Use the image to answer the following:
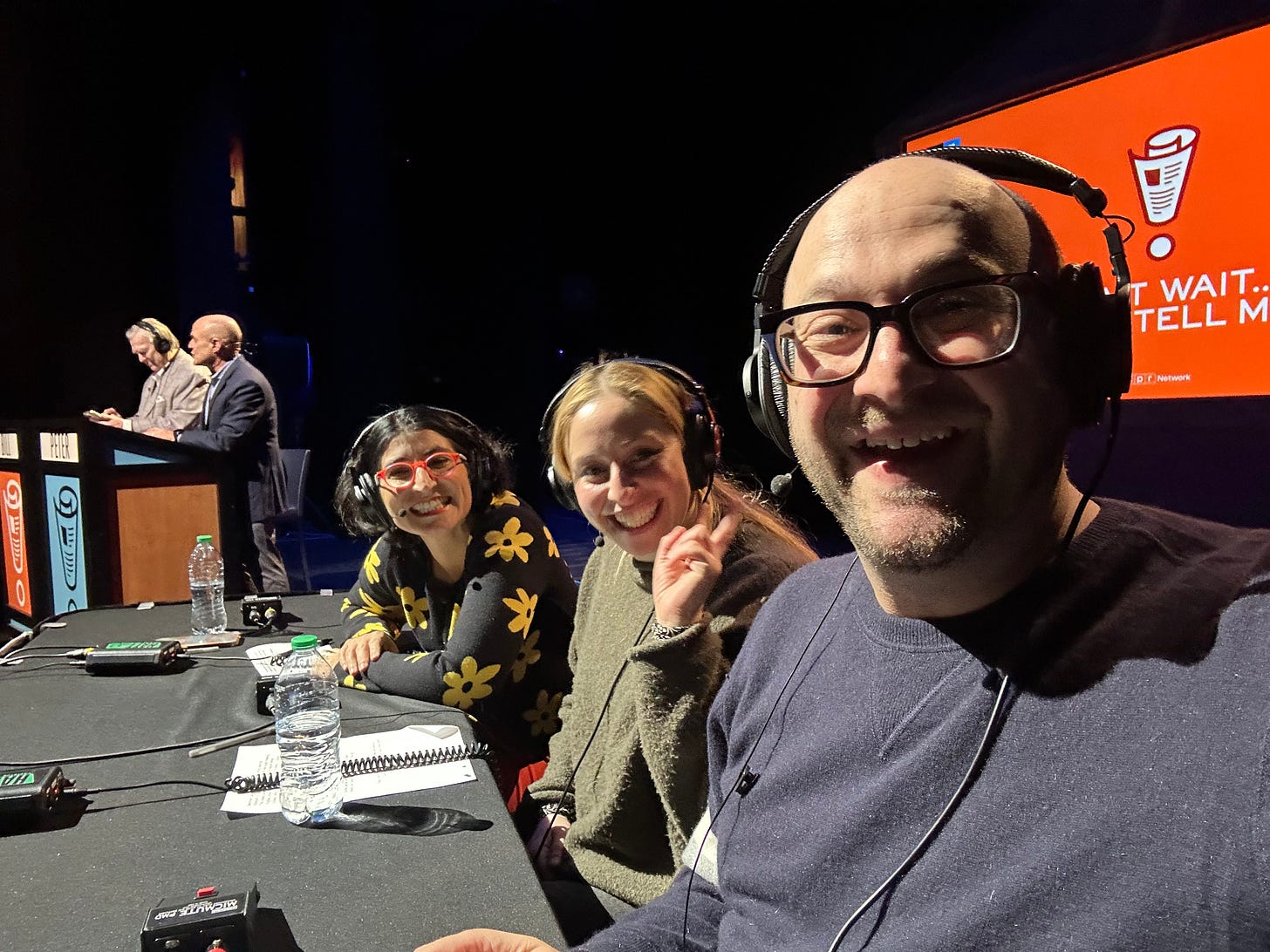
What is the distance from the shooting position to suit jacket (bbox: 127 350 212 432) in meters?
5.12

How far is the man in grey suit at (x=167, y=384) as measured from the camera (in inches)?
202

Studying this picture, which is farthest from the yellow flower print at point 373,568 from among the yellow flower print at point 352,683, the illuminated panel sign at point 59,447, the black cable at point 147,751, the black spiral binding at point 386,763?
the illuminated panel sign at point 59,447

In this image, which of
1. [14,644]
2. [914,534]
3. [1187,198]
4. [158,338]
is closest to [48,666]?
[14,644]

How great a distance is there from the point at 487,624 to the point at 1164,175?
9.12 ft

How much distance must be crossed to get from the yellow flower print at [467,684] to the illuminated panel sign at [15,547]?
3.60 m

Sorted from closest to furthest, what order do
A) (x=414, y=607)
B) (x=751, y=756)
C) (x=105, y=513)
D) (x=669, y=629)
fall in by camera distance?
(x=751, y=756) → (x=669, y=629) → (x=414, y=607) → (x=105, y=513)

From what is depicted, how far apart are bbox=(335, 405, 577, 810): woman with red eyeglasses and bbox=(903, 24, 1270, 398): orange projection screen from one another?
6.72 ft

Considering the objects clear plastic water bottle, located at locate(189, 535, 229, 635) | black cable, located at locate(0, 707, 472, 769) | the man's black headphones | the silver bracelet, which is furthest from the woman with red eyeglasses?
the man's black headphones

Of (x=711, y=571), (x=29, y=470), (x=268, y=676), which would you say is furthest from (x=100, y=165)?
(x=711, y=571)

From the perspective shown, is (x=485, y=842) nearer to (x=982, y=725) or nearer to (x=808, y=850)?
(x=808, y=850)

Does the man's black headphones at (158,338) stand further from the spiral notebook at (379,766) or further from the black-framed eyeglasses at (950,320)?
the black-framed eyeglasses at (950,320)

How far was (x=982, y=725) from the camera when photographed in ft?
2.58

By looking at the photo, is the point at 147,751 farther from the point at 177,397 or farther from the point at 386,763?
the point at 177,397

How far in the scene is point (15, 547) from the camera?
4406mm
